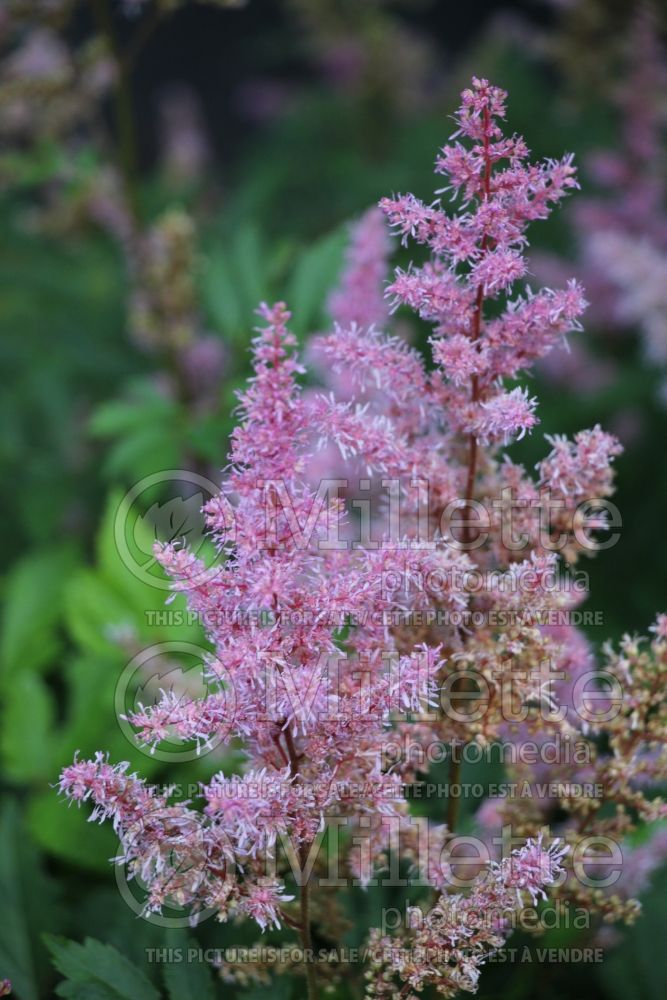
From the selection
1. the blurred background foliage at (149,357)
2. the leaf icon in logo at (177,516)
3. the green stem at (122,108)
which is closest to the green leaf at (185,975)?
the blurred background foliage at (149,357)

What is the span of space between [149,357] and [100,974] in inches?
66.8

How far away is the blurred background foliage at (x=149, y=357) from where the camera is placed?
1175mm

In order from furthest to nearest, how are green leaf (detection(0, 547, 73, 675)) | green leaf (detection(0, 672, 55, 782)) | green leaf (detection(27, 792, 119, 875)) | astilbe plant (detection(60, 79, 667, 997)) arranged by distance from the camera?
green leaf (detection(0, 547, 73, 675)), green leaf (detection(0, 672, 55, 782)), green leaf (detection(27, 792, 119, 875)), astilbe plant (detection(60, 79, 667, 997))

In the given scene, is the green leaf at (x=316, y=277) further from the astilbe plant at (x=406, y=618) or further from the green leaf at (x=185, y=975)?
the green leaf at (x=185, y=975)

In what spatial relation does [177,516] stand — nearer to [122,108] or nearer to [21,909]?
[21,909]

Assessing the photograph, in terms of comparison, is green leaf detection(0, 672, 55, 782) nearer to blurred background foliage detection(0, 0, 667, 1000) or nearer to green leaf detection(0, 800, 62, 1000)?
blurred background foliage detection(0, 0, 667, 1000)

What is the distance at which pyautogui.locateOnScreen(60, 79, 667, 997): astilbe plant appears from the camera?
0.78 m

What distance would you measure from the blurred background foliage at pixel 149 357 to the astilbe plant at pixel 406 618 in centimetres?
18

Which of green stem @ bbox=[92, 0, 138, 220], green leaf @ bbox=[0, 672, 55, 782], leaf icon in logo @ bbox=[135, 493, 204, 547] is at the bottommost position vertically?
green leaf @ bbox=[0, 672, 55, 782]

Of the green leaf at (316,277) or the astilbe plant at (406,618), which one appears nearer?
the astilbe plant at (406,618)

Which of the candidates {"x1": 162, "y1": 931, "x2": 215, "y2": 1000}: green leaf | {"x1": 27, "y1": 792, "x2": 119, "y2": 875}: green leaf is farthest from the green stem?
{"x1": 162, "y1": 931, "x2": 215, "y2": 1000}: green leaf

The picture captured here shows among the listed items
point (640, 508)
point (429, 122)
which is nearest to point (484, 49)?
point (429, 122)

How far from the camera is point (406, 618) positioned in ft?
2.95

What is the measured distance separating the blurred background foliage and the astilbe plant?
18 cm
